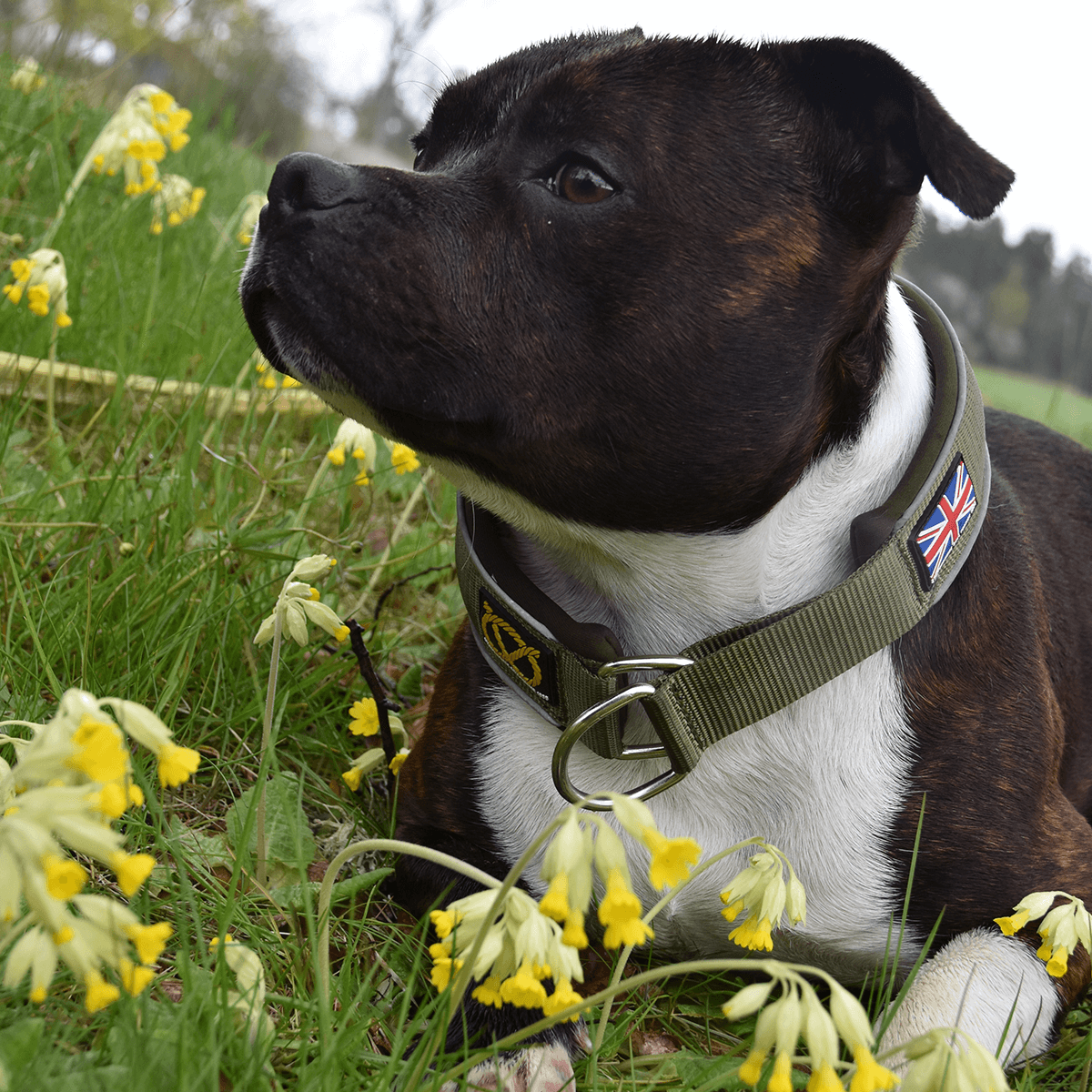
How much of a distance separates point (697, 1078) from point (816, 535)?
927mm

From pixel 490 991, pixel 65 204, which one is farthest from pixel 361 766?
pixel 65 204

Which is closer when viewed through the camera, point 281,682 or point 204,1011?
point 204,1011

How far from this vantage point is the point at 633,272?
183cm

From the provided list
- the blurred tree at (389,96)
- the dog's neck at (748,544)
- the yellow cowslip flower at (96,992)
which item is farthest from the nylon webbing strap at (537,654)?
the blurred tree at (389,96)

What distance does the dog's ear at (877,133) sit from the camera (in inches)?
71.6

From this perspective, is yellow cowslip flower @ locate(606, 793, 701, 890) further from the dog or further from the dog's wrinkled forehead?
the dog's wrinkled forehead

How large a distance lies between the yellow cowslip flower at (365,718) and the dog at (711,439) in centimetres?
26

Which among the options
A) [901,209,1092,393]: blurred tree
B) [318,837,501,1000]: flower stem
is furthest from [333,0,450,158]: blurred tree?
[318,837,501,1000]: flower stem

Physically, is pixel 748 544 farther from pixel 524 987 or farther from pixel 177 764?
pixel 177 764

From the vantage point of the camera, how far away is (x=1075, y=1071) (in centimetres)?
197

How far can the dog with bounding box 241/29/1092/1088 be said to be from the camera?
6.01ft

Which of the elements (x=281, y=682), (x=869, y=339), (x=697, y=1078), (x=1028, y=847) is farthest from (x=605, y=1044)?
(x=869, y=339)

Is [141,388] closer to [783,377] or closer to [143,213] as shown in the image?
[143,213]

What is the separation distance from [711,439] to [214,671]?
48.2 inches
